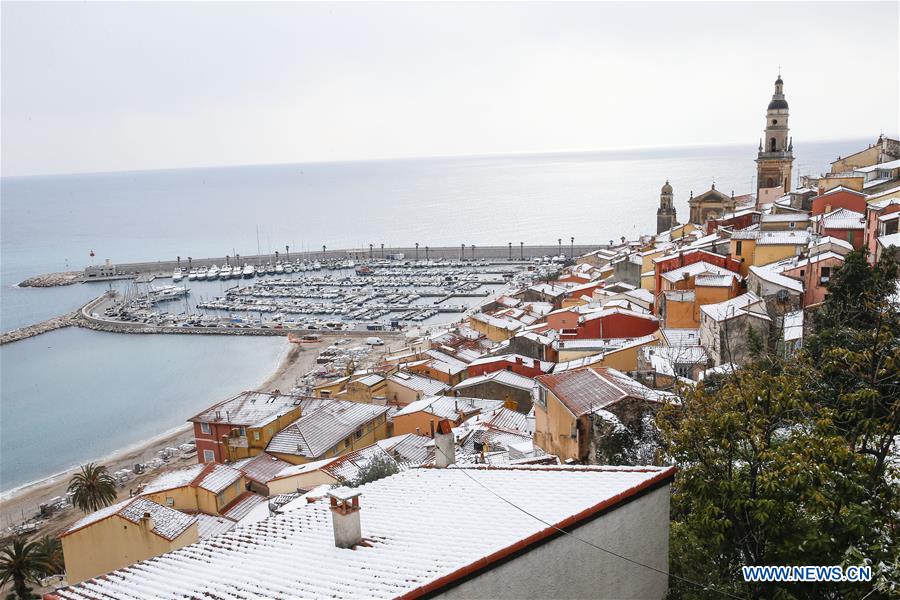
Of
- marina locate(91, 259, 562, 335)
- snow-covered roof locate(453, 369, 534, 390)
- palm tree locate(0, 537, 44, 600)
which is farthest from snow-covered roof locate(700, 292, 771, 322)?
marina locate(91, 259, 562, 335)

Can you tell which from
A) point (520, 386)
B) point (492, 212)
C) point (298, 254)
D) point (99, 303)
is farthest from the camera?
point (492, 212)

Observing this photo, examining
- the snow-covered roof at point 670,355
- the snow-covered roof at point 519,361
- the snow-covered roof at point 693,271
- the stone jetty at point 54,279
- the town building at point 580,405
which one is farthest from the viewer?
the stone jetty at point 54,279

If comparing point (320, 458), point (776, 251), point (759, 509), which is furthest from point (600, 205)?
point (759, 509)

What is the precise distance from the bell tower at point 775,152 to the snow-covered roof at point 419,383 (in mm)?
24515

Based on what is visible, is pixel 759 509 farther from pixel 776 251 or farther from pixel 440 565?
pixel 776 251

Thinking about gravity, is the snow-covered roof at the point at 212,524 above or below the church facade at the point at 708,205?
below

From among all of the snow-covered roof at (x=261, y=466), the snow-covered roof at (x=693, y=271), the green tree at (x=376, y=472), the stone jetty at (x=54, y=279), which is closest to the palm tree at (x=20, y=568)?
the snow-covered roof at (x=261, y=466)

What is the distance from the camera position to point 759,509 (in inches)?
207

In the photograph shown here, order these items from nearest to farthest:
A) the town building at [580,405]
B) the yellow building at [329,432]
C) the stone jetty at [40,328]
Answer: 1. the town building at [580,405]
2. the yellow building at [329,432]
3. the stone jetty at [40,328]

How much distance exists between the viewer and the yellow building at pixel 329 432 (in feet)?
69.1

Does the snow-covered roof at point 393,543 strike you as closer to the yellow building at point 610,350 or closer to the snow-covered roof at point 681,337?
the yellow building at point 610,350

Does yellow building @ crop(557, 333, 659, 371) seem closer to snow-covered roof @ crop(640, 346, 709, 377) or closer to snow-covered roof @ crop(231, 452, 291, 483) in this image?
snow-covered roof @ crop(640, 346, 709, 377)

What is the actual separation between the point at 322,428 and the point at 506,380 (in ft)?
21.5

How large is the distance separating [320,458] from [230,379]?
22428mm
